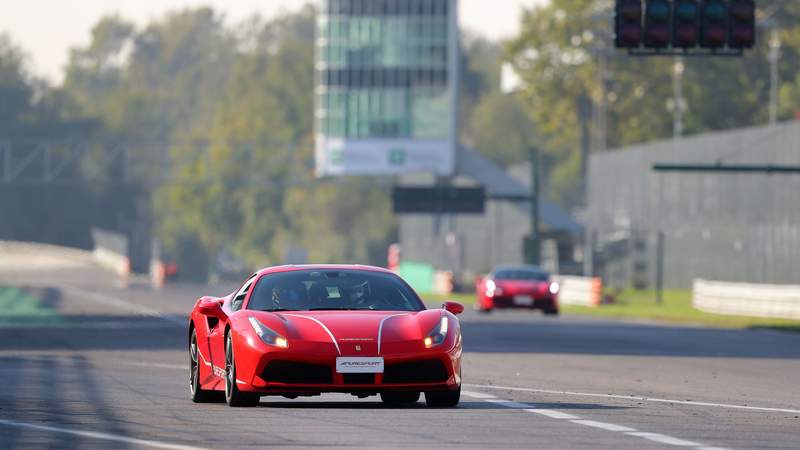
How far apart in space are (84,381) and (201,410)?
4.81 meters

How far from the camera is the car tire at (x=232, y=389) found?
16.0 meters

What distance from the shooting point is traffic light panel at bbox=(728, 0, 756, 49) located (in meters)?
33.8

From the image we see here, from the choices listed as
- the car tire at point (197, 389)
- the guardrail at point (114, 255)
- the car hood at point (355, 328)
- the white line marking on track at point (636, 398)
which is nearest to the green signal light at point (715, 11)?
the white line marking on track at point (636, 398)

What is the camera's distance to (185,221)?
562 feet

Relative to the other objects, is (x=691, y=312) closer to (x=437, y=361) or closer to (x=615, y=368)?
(x=615, y=368)

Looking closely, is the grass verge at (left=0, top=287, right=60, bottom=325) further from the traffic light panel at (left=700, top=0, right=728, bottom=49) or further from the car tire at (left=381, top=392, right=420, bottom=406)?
the car tire at (left=381, top=392, right=420, bottom=406)

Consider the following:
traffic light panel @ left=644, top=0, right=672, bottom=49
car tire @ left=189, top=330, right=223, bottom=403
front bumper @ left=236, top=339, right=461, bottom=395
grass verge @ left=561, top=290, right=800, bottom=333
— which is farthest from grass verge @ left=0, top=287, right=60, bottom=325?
front bumper @ left=236, top=339, right=461, bottom=395

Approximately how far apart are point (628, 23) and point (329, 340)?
61.3 ft

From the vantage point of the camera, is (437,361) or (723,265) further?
(723,265)

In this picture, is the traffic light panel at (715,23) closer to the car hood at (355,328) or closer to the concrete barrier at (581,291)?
the car hood at (355,328)

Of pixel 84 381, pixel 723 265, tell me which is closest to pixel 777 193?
pixel 723 265

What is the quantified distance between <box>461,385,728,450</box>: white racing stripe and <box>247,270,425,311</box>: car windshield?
121 centimetres

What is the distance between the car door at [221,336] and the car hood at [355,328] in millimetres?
566

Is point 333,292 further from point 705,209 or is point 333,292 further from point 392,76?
point 392,76
